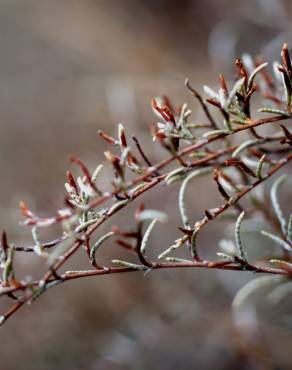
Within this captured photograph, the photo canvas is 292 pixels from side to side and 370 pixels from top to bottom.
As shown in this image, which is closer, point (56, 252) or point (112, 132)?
point (56, 252)

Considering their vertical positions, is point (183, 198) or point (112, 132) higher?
point (112, 132)

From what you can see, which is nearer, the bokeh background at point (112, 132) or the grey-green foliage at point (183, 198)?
the grey-green foliage at point (183, 198)

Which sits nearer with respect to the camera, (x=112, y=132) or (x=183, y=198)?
(x=183, y=198)

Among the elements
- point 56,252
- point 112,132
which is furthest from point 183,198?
point 112,132

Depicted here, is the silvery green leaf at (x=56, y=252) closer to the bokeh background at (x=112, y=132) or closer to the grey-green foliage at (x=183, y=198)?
the grey-green foliage at (x=183, y=198)

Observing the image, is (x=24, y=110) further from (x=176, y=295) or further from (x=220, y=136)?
(x=220, y=136)

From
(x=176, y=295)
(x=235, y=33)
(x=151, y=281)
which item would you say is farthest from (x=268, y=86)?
(x=235, y=33)

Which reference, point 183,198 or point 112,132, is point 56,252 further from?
point 112,132

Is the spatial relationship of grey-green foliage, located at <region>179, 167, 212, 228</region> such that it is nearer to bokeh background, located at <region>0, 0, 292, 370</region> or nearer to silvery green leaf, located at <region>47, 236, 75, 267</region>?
silvery green leaf, located at <region>47, 236, 75, 267</region>

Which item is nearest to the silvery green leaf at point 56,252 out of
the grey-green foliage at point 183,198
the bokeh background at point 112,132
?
the grey-green foliage at point 183,198
